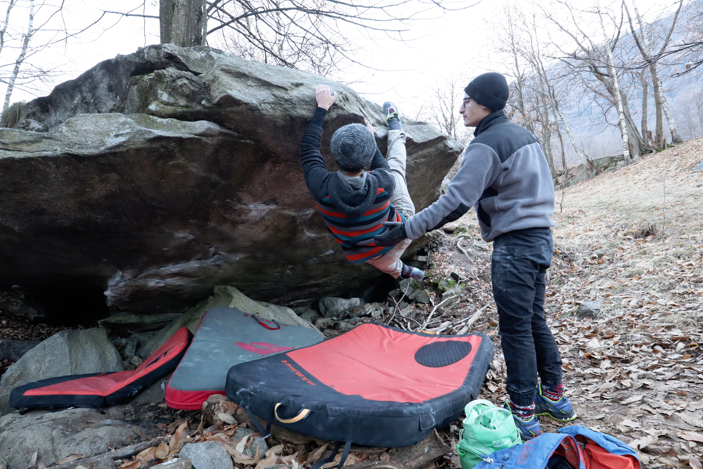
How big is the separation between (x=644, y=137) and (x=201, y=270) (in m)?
19.4

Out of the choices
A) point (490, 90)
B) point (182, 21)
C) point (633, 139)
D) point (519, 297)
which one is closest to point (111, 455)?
point (519, 297)

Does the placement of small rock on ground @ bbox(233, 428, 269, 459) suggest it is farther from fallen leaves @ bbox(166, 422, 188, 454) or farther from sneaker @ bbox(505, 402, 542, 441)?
sneaker @ bbox(505, 402, 542, 441)

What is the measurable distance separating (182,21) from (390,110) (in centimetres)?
287

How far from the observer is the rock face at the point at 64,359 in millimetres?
3727

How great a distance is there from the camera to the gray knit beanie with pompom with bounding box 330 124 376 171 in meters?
2.72

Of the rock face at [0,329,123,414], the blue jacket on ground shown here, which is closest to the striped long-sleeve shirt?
the blue jacket on ground

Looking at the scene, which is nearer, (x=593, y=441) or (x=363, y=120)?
(x=593, y=441)

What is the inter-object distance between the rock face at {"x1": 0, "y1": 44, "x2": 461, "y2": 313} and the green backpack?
2646 millimetres

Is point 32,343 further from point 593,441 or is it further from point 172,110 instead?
point 593,441

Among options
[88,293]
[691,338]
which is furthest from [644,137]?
[88,293]

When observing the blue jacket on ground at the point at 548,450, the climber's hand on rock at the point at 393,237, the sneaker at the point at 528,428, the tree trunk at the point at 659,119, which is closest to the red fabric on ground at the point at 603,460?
the blue jacket on ground at the point at 548,450

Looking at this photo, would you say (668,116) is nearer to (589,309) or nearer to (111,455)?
(589,309)

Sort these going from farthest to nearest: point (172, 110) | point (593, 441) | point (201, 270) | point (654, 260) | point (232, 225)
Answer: point (654, 260), point (201, 270), point (232, 225), point (172, 110), point (593, 441)

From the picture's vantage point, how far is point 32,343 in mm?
4574
